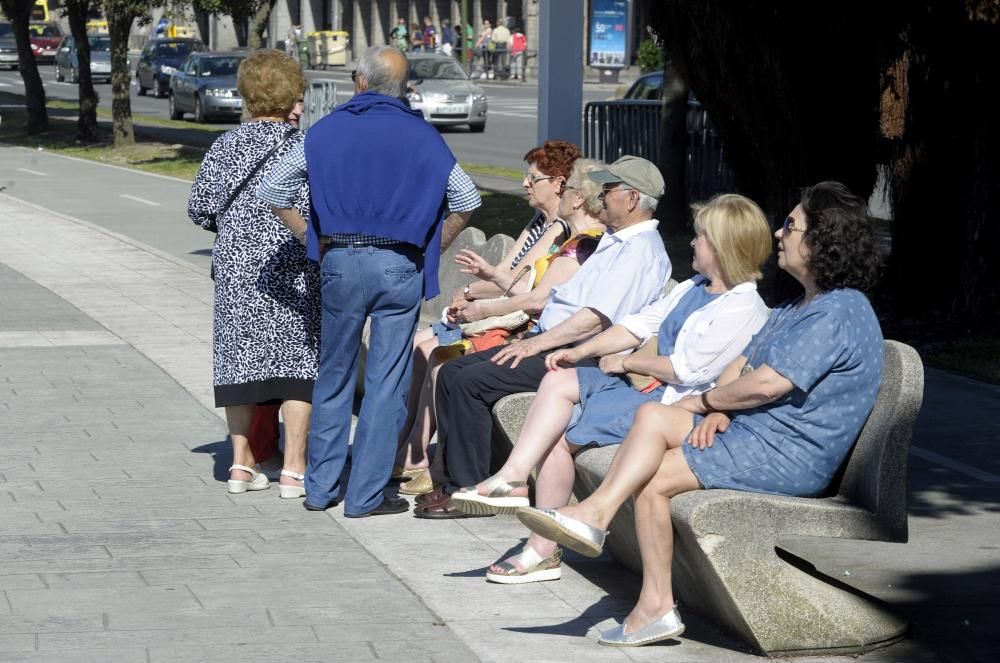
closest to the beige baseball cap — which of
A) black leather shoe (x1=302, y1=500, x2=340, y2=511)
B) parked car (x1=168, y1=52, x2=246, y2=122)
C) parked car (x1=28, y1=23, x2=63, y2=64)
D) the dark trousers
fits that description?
the dark trousers

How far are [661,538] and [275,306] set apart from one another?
8.07 ft

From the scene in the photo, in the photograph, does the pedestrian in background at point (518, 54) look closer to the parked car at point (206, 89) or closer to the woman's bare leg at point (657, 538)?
the parked car at point (206, 89)

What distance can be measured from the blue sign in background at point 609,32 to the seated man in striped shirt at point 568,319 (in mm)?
37160

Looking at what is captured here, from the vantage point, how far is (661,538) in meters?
4.78

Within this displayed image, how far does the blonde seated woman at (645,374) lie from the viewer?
208 inches

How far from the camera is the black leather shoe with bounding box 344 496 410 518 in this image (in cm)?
633

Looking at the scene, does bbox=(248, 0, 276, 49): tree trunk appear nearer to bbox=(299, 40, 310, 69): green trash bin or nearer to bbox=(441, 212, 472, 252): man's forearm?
bbox=(441, 212, 472, 252): man's forearm

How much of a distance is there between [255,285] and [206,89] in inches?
1253

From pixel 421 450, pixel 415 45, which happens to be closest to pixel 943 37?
pixel 421 450

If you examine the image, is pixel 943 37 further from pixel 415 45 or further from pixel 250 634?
pixel 415 45

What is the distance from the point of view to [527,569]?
546 cm

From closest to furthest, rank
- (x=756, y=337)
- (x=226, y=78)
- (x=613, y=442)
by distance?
(x=756, y=337), (x=613, y=442), (x=226, y=78)

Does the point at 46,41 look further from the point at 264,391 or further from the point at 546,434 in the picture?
the point at 546,434

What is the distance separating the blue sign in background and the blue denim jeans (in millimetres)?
37174
